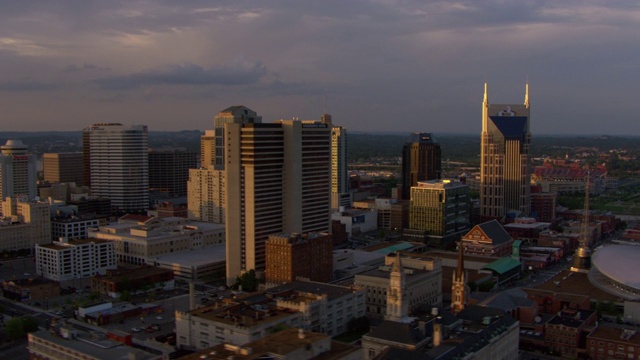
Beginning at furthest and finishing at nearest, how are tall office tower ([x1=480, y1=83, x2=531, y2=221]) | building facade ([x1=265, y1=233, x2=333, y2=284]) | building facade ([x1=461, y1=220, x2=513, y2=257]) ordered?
tall office tower ([x1=480, y1=83, x2=531, y2=221]) < building facade ([x1=461, y1=220, x2=513, y2=257]) < building facade ([x1=265, y1=233, x2=333, y2=284])

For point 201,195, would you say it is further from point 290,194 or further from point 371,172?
point 371,172

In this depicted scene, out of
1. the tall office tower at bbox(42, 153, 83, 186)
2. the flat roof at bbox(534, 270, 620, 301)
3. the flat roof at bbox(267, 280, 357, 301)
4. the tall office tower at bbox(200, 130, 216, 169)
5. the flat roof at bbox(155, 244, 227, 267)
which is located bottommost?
the flat roof at bbox(534, 270, 620, 301)

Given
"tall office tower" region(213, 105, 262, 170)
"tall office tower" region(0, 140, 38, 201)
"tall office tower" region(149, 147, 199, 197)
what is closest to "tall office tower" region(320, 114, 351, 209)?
"tall office tower" region(213, 105, 262, 170)

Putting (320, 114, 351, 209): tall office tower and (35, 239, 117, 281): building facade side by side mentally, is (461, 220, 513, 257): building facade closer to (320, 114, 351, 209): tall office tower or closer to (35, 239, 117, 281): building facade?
(320, 114, 351, 209): tall office tower

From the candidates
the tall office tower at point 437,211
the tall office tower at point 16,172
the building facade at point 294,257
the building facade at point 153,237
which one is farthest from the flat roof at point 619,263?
the tall office tower at point 16,172

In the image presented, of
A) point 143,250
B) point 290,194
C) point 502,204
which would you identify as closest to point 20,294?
point 143,250

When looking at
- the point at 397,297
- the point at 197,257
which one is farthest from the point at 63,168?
the point at 397,297
